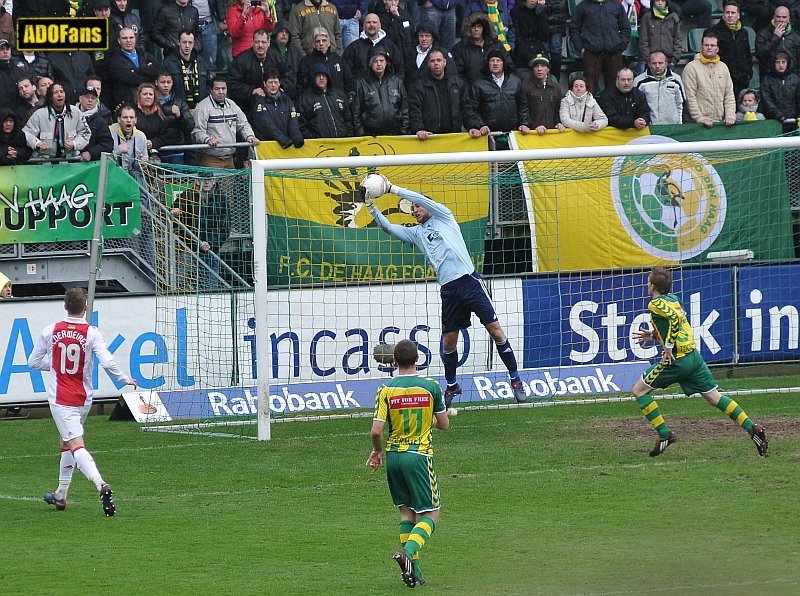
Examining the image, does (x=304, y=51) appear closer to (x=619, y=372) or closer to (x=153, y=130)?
(x=153, y=130)

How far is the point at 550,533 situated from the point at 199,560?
268cm

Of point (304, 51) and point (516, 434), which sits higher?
point (304, 51)

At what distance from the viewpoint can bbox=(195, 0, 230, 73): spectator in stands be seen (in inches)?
831

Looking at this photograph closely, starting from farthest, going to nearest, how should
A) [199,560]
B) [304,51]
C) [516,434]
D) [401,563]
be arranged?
[304,51] → [516,434] → [199,560] → [401,563]

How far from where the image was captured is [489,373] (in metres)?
17.4

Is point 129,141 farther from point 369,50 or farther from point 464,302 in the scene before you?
point 464,302

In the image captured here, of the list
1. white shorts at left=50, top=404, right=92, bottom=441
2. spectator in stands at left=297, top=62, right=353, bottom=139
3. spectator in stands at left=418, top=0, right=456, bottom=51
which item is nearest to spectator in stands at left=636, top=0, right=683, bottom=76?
spectator in stands at left=418, top=0, right=456, bottom=51

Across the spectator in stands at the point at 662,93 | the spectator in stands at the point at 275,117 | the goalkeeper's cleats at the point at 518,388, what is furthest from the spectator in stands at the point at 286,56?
the goalkeeper's cleats at the point at 518,388

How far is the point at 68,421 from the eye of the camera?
11430 mm

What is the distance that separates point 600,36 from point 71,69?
330 inches

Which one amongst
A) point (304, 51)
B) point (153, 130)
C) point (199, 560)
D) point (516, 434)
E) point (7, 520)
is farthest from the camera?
point (304, 51)

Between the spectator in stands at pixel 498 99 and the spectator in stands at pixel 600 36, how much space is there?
172 cm

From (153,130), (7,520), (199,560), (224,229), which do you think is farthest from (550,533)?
(153,130)

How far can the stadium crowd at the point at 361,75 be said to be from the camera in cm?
1894
